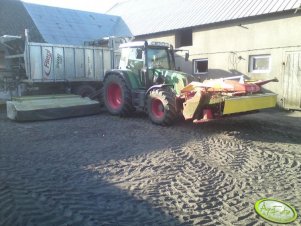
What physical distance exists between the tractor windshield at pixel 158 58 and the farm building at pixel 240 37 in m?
4.40

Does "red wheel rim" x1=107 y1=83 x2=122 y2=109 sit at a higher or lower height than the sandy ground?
higher

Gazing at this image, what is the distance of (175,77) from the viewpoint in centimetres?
859

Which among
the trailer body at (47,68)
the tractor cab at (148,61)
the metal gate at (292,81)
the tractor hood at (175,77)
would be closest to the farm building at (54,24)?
the trailer body at (47,68)

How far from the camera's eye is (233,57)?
41.9 feet

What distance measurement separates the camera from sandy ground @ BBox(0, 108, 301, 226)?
3426mm

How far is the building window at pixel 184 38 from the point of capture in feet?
49.4

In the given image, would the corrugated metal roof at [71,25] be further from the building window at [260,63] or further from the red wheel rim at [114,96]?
the building window at [260,63]

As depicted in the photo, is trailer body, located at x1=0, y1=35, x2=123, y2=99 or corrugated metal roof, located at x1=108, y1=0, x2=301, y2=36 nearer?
trailer body, located at x1=0, y1=35, x2=123, y2=99

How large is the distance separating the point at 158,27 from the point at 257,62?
572 cm

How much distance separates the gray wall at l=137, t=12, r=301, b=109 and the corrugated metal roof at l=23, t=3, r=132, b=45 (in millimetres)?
5422

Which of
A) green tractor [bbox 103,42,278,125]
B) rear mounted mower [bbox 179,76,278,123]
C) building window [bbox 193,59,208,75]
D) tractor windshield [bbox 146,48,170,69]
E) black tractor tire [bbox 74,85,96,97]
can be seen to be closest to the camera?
rear mounted mower [bbox 179,76,278,123]

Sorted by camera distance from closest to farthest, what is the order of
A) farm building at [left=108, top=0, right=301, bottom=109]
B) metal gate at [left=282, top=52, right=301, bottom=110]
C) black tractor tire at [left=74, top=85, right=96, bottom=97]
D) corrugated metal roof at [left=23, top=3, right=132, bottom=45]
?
metal gate at [left=282, top=52, right=301, bottom=110] < farm building at [left=108, top=0, right=301, bottom=109] < black tractor tire at [left=74, top=85, right=96, bottom=97] < corrugated metal roof at [left=23, top=3, right=132, bottom=45]

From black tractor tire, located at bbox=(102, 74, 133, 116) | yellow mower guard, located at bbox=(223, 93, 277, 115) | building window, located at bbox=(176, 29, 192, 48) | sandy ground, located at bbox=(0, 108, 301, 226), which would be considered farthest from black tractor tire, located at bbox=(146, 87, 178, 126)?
building window, located at bbox=(176, 29, 192, 48)

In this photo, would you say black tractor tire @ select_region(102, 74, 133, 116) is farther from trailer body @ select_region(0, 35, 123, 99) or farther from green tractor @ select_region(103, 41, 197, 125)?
trailer body @ select_region(0, 35, 123, 99)
